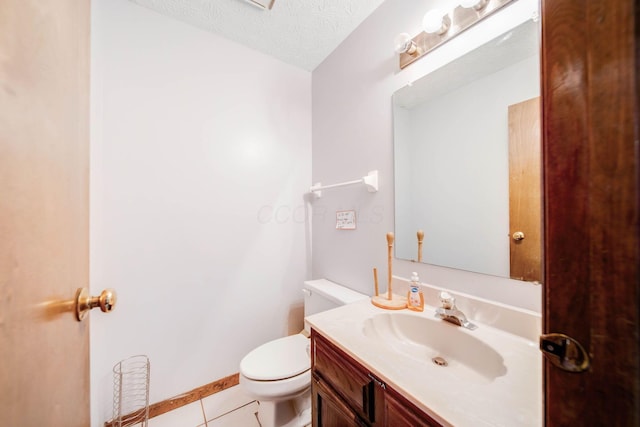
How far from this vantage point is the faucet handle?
3.00 feet

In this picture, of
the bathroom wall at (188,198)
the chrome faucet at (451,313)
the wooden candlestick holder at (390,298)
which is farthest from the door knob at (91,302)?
the chrome faucet at (451,313)

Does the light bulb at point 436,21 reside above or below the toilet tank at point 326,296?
above

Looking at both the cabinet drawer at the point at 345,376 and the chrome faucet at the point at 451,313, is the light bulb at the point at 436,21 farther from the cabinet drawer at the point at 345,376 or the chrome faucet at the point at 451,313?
the cabinet drawer at the point at 345,376

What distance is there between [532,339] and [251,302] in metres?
1.53

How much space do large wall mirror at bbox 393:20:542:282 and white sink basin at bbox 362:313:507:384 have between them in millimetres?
268

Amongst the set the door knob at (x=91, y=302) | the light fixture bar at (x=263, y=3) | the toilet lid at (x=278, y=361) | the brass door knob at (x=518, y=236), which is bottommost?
the toilet lid at (x=278, y=361)

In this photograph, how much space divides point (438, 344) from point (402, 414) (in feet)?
1.31

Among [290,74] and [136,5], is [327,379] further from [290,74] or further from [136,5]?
[136,5]

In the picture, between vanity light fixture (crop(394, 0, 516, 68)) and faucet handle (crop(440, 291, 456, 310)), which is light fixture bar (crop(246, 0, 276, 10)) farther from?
faucet handle (crop(440, 291, 456, 310))

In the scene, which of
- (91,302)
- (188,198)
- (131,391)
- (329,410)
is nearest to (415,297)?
(329,410)

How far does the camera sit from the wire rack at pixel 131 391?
1261 mm

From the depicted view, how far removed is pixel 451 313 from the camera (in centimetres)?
89

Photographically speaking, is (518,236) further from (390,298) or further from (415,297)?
(390,298)

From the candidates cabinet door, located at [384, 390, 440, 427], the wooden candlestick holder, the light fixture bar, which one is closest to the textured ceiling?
the light fixture bar
